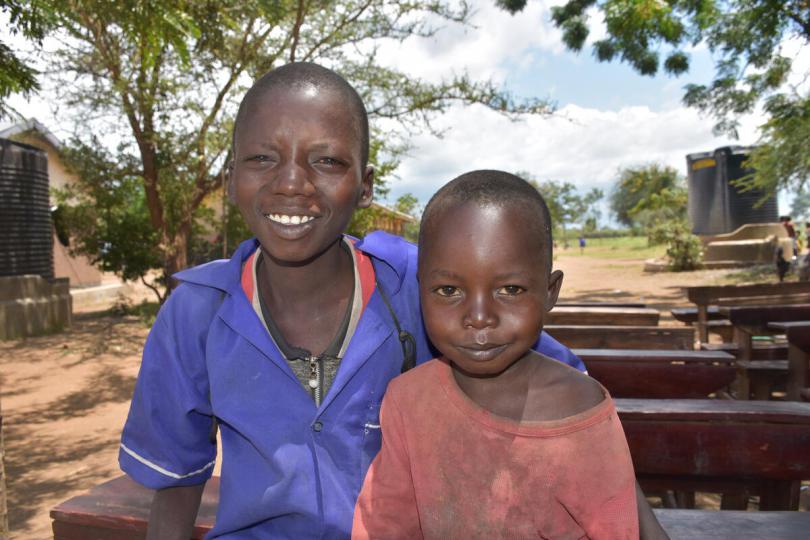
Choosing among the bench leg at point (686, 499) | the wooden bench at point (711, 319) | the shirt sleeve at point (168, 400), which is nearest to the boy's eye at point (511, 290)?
the shirt sleeve at point (168, 400)

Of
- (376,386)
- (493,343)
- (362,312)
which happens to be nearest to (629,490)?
(493,343)

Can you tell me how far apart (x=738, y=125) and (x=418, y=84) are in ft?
26.5

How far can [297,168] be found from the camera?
1.46 metres

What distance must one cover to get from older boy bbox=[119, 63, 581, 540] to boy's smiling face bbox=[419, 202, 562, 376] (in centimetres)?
25

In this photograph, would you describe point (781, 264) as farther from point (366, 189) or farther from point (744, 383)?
point (366, 189)

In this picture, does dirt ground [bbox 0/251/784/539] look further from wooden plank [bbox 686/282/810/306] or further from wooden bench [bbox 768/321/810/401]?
wooden bench [bbox 768/321/810/401]

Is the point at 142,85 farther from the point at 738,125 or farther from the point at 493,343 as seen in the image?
the point at 738,125

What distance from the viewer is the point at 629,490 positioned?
1.17 metres

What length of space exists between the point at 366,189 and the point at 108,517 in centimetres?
103

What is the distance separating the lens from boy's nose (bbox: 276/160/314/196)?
4.74 feet

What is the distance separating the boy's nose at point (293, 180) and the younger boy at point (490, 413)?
313 millimetres

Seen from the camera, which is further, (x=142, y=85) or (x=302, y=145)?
(x=142, y=85)

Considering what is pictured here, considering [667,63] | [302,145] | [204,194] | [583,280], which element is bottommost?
[583,280]

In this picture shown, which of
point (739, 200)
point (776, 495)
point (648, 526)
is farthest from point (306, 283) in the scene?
point (739, 200)
